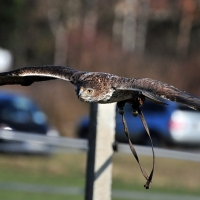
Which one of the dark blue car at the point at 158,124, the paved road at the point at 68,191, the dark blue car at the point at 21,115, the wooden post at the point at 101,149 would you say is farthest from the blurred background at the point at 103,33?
the wooden post at the point at 101,149

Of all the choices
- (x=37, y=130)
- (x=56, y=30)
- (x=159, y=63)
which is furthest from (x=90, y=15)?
(x=37, y=130)

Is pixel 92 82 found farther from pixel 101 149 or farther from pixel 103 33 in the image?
pixel 103 33

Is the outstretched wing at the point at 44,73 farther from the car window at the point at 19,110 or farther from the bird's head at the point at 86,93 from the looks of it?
the car window at the point at 19,110

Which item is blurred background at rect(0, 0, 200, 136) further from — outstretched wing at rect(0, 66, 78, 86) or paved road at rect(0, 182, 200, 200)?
outstretched wing at rect(0, 66, 78, 86)

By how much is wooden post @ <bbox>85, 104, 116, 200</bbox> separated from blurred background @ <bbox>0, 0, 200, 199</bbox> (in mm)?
17222

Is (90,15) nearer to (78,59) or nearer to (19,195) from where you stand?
(78,59)

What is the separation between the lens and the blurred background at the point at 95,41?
1051 inches

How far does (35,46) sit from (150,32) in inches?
274

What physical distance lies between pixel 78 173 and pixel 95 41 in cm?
2771

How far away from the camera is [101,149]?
5.43 m

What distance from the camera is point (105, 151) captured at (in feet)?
17.8

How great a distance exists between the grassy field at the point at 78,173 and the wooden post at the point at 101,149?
444 cm

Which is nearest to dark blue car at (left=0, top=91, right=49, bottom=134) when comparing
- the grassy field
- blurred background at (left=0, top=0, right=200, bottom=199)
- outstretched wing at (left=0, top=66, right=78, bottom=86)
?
the grassy field

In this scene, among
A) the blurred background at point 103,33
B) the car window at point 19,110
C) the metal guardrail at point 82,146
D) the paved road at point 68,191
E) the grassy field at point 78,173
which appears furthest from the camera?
the blurred background at point 103,33
